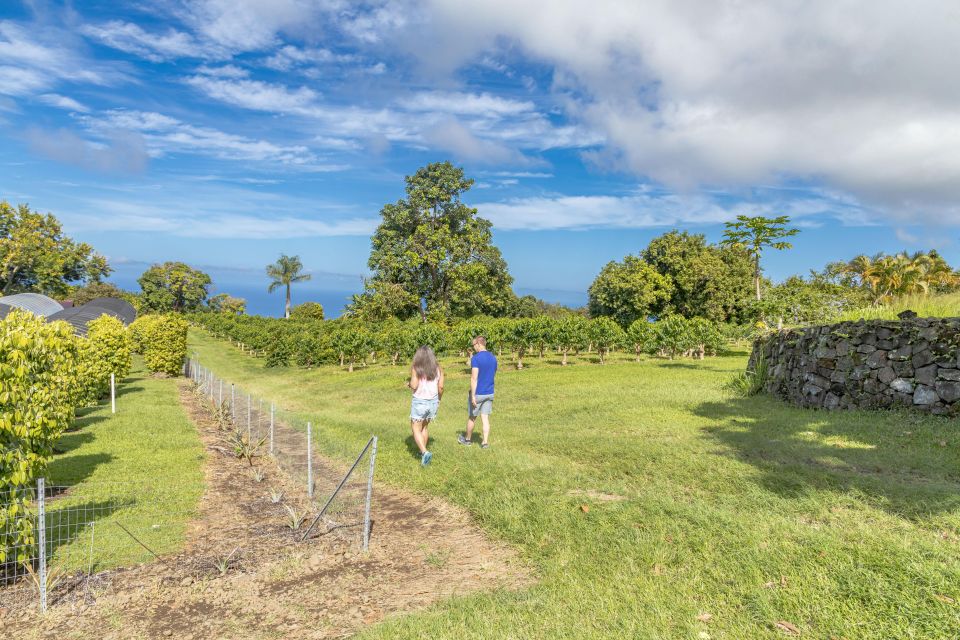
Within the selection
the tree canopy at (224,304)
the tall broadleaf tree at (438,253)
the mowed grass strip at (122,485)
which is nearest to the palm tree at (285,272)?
the tree canopy at (224,304)

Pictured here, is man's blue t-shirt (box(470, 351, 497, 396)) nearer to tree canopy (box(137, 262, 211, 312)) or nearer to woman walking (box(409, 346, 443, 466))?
woman walking (box(409, 346, 443, 466))

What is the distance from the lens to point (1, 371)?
5.34 metres

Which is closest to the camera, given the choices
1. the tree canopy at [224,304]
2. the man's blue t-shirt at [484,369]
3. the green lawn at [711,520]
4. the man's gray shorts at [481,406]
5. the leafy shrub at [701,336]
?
the green lawn at [711,520]

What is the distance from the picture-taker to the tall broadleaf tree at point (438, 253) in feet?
144

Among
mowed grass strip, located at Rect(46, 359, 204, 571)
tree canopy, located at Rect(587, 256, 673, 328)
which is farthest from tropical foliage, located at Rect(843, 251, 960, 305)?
mowed grass strip, located at Rect(46, 359, 204, 571)

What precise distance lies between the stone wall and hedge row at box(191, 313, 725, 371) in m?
14.4

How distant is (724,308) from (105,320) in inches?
1448

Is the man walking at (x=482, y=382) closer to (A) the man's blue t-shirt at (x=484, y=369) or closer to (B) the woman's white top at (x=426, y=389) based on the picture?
(A) the man's blue t-shirt at (x=484, y=369)

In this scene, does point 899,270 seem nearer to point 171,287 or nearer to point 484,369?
point 484,369

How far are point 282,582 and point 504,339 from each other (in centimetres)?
2419

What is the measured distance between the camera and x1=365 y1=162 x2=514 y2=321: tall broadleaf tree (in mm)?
43906

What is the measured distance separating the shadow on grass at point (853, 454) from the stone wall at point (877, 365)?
49 centimetres

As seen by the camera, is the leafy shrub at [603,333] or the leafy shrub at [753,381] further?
the leafy shrub at [603,333]

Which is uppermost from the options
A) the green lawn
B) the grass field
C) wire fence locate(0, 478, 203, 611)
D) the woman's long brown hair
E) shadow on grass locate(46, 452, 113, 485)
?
the grass field
